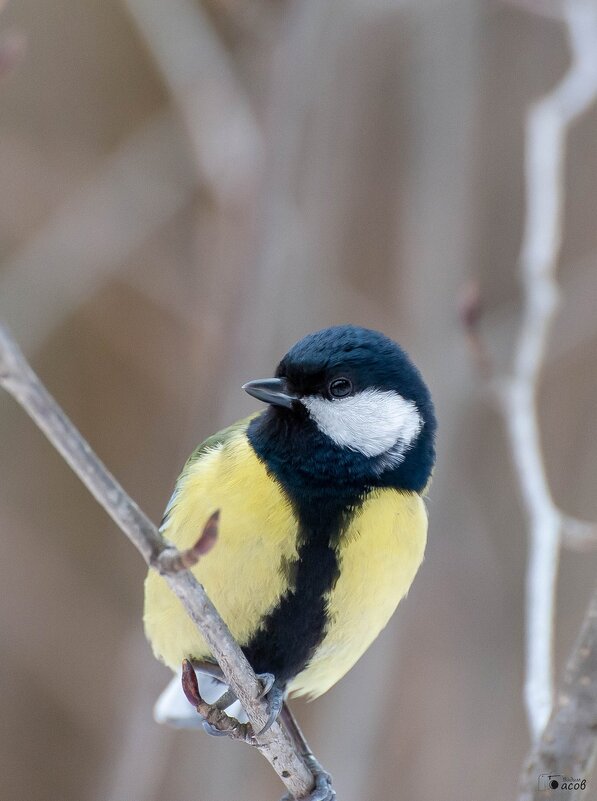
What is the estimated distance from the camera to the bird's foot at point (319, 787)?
5.33 feet

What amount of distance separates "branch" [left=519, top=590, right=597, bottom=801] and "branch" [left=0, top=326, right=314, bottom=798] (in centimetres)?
40

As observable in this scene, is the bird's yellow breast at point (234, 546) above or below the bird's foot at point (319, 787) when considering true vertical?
above

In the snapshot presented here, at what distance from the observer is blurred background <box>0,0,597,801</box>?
272 cm

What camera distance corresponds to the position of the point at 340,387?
1680 millimetres

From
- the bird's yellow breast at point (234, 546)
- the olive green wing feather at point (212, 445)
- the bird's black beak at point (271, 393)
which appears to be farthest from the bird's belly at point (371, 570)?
the olive green wing feather at point (212, 445)

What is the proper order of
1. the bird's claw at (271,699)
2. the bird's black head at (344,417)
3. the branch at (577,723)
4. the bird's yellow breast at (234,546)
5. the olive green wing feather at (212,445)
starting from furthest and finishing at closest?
the olive green wing feather at (212,445) → the bird's black head at (344,417) → the bird's yellow breast at (234,546) → the bird's claw at (271,699) → the branch at (577,723)

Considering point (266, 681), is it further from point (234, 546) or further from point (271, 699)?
point (234, 546)

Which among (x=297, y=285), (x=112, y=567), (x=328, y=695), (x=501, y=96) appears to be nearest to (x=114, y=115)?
(x=297, y=285)

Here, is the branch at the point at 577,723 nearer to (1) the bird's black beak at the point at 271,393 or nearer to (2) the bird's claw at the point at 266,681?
(2) the bird's claw at the point at 266,681

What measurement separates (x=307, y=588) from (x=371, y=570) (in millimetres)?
113

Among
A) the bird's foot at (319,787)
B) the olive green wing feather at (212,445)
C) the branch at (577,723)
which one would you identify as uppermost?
the olive green wing feather at (212,445)

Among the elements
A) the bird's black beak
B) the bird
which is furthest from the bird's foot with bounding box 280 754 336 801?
the bird's black beak

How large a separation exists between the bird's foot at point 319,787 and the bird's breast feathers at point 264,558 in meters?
0.18

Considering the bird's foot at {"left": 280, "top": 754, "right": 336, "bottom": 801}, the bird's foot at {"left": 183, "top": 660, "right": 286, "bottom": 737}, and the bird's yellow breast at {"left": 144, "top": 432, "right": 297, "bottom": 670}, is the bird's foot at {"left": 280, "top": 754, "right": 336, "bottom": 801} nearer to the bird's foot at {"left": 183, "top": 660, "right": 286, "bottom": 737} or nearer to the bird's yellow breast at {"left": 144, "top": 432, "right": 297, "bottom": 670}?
the bird's foot at {"left": 183, "top": 660, "right": 286, "bottom": 737}
